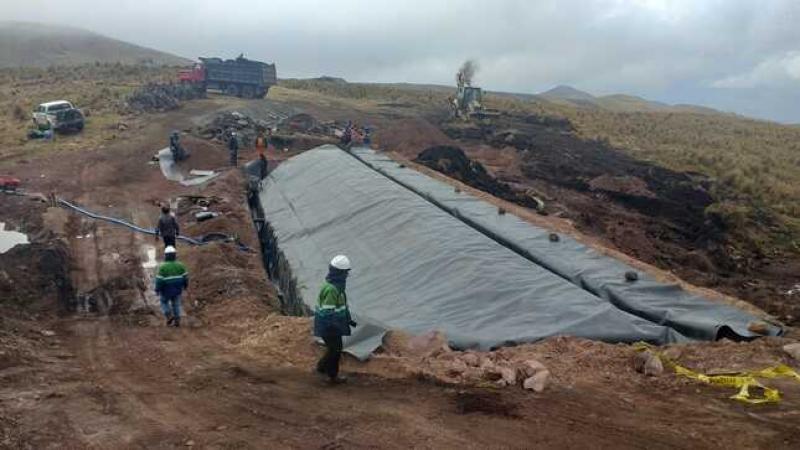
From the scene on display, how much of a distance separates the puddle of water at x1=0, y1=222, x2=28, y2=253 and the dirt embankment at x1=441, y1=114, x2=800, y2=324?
1506 cm

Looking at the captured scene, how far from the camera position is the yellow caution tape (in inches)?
283

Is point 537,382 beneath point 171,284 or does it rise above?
above

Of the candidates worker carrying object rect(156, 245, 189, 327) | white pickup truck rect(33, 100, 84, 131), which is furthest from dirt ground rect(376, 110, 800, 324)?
white pickup truck rect(33, 100, 84, 131)

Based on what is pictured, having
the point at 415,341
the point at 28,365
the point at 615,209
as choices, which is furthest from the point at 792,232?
the point at 28,365

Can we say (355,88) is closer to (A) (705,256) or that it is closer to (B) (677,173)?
(B) (677,173)

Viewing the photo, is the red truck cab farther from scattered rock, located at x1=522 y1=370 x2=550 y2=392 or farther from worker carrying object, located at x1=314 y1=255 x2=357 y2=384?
scattered rock, located at x1=522 y1=370 x2=550 y2=392

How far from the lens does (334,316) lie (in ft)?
26.4

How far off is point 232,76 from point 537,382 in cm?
4282

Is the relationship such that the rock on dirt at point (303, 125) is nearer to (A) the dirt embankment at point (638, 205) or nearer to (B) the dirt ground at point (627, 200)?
(B) the dirt ground at point (627, 200)

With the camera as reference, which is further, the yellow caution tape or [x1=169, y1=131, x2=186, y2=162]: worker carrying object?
[x1=169, y1=131, x2=186, y2=162]: worker carrying object

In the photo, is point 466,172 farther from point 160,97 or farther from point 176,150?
point 160,97

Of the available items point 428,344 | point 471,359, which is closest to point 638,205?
point 428,344

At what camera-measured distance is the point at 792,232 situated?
71.6 ft

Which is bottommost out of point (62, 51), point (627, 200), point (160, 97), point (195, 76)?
point (627, 200)
